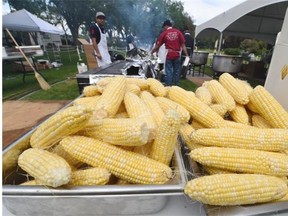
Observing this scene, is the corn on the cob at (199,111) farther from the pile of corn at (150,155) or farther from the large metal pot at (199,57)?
the large metal pot at (199,57)

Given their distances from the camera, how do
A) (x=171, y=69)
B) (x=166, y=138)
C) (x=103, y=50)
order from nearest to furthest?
(x=166, y=138), (x=103, y=50), (x=171, y=69)

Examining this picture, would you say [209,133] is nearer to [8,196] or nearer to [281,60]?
[8,196]

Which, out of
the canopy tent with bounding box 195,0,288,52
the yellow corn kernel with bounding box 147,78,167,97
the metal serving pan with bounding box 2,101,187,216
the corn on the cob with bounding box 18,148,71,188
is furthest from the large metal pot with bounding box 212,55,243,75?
the corn on the cob with bounding box 18,148,71,188

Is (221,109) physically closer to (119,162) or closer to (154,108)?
(154,108)

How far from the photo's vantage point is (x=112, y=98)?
45.0 inches

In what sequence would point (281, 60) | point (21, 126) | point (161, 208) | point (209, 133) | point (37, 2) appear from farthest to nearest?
point (37, 2)
point (21, 126)
point (281, 60)
point (209, 133)
point (161, 208)

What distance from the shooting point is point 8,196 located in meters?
0.72

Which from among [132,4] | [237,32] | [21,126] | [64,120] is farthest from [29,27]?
[132,4]

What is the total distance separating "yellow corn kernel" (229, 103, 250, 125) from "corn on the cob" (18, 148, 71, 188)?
38.9 inches

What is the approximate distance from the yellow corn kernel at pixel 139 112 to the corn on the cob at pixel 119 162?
14cm

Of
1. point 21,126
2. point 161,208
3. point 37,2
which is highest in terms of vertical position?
point 37,2

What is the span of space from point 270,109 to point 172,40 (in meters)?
4.28

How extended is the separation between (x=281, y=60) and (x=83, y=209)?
183 cm

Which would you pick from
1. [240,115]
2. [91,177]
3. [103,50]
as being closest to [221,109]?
[240,115]
